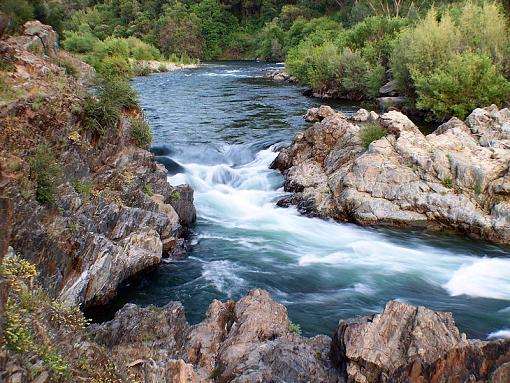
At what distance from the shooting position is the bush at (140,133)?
13.3 m

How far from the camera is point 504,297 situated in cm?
1048

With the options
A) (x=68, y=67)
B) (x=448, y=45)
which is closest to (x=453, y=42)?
(x=448, y=45)

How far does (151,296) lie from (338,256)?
5.10 m

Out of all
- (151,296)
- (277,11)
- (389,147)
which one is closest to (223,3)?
(277,11)

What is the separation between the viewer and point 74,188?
404 inches

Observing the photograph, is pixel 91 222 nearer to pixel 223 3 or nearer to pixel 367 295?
pixel 367 295

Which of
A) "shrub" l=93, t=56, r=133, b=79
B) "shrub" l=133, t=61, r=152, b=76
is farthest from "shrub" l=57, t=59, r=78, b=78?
"shrub" l=133, t=61, r=152, b=76

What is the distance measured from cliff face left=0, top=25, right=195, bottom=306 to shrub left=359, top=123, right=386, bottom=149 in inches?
280

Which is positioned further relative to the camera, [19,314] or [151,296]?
[151,296]

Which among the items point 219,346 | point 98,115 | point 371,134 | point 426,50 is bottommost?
point 219,346

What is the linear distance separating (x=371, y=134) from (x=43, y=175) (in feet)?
37.5

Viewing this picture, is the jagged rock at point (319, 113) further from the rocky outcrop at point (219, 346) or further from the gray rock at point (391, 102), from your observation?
the rocky outcrop at point (219, 346)

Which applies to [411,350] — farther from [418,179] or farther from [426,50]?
[426,50]

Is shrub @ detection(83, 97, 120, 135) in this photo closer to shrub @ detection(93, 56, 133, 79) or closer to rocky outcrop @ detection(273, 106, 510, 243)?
shrub @ detection(93, 56, 133, 79)
